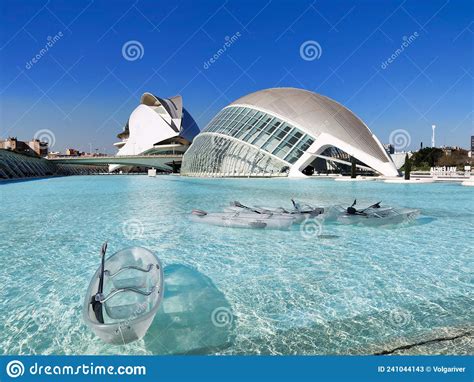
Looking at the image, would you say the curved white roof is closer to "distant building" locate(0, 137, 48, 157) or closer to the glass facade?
the glass facade

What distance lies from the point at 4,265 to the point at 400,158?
5743 centimetres

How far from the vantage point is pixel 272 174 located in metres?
39.1

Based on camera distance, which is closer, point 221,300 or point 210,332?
point 210,332

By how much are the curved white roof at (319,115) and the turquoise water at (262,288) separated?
99.2 feet

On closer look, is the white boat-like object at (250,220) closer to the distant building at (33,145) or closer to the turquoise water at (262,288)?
the turquoise water at (262,288)

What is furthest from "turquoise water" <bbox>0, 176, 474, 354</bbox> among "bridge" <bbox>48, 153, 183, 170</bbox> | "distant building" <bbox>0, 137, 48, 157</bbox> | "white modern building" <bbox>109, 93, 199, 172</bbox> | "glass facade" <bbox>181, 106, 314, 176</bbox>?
"distant building" <bbox>0, 137, 48, 157</bbox>

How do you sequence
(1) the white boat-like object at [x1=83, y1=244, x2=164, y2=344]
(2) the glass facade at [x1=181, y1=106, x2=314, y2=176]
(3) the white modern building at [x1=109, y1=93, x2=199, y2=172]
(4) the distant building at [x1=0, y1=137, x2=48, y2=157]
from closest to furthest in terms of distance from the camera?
(1) the white boat-like object at [x1=83, y1=244, x2=164, y2=344] < (2) the glass facade at [x1=181, y1=106, x2=314, y2=176] < (3) the white modern building at [x1=109, y1=93, x2=199, y2=172] < (4) the distant building at [x1=0, y1=137, x2=48, y2=157]

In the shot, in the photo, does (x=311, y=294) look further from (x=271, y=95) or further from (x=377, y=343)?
(x=271, y=95)

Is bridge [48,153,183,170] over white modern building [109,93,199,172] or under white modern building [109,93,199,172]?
under

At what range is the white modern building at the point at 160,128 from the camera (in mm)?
84625

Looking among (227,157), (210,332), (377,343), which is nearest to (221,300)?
(210,332)

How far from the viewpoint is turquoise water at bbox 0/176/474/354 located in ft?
13.7

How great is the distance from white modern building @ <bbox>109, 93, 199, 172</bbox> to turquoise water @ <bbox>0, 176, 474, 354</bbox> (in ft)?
240

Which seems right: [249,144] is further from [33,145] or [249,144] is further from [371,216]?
[33,145]
